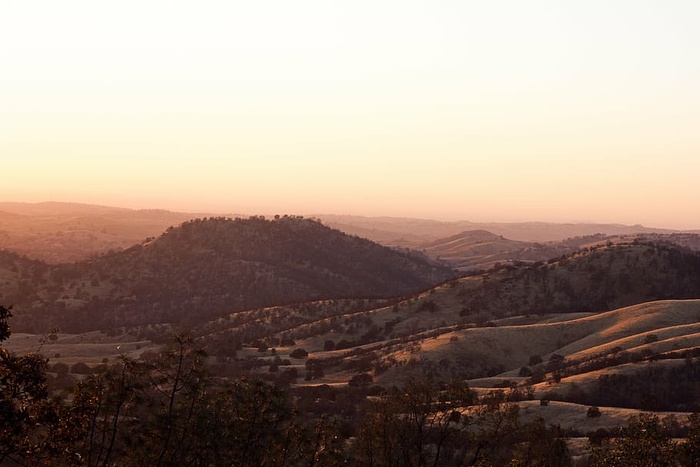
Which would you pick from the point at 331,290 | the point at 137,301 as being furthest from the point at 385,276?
the point at 137,301

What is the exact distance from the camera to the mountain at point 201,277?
13312 cm

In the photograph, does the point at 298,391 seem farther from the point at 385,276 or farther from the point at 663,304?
the point at 385,276

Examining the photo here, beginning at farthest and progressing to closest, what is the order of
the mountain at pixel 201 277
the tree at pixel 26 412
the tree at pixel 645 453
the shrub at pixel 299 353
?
1. the mountain at pixel 201 277
2. the shrub at pixel 299 353
3. the tree at pixel 645 453
4. the tree at pixel 26 412

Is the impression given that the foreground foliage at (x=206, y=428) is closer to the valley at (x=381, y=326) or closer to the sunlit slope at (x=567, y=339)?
the valley at (x=381, y=326)

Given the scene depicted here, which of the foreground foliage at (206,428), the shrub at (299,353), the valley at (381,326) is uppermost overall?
the foreground foliage at (206,428)

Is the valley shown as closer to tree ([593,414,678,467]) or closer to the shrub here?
the shrub

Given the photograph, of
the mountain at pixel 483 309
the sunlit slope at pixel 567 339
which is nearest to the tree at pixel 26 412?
the sunlit slope at pixel 567 339

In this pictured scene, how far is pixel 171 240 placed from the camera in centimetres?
17475

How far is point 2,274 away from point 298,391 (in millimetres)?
110238

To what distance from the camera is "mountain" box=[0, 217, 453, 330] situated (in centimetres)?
13312

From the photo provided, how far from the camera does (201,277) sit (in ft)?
518

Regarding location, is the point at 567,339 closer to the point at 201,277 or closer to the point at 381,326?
the point at 381,326

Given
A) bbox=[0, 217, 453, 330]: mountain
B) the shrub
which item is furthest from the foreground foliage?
bbox=[0, 217, 453, 330]: mountain

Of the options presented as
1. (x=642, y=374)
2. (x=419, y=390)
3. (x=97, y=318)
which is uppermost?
(x=419, y=390)
